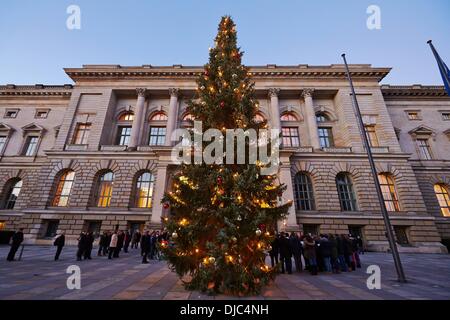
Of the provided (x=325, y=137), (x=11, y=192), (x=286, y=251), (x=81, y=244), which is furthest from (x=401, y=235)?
(x=11, y=192)

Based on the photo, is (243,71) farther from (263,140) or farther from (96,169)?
(96,169)

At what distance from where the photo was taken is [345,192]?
20438 millimetres

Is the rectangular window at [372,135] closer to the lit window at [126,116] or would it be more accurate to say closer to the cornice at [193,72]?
the cornice at [193,72]

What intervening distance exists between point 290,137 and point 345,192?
8204 mm

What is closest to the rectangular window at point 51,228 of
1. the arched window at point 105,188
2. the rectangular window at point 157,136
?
the arched window at point 105,188

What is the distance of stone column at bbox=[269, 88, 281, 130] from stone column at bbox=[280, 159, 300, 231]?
5.37m

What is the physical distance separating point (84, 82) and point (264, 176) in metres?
27.7

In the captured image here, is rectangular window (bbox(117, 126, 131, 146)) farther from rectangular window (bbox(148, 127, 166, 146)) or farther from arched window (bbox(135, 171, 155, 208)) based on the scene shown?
arched window (bbox(135, 171, 155, 208))

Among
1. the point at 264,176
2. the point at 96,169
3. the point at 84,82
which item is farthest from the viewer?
the point at 84,82

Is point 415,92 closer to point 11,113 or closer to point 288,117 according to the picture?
point 288,117

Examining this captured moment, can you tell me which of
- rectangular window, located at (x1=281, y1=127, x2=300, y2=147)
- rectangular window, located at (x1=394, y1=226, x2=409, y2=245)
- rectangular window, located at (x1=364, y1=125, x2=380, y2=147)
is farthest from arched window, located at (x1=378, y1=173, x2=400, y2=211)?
rectangular window, located at (x1=281, y1=127, x2=300, y2=147)

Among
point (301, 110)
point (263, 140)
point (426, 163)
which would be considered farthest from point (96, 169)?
point (426, 163)

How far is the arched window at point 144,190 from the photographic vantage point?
66.5 ft

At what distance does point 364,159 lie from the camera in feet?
68.2
